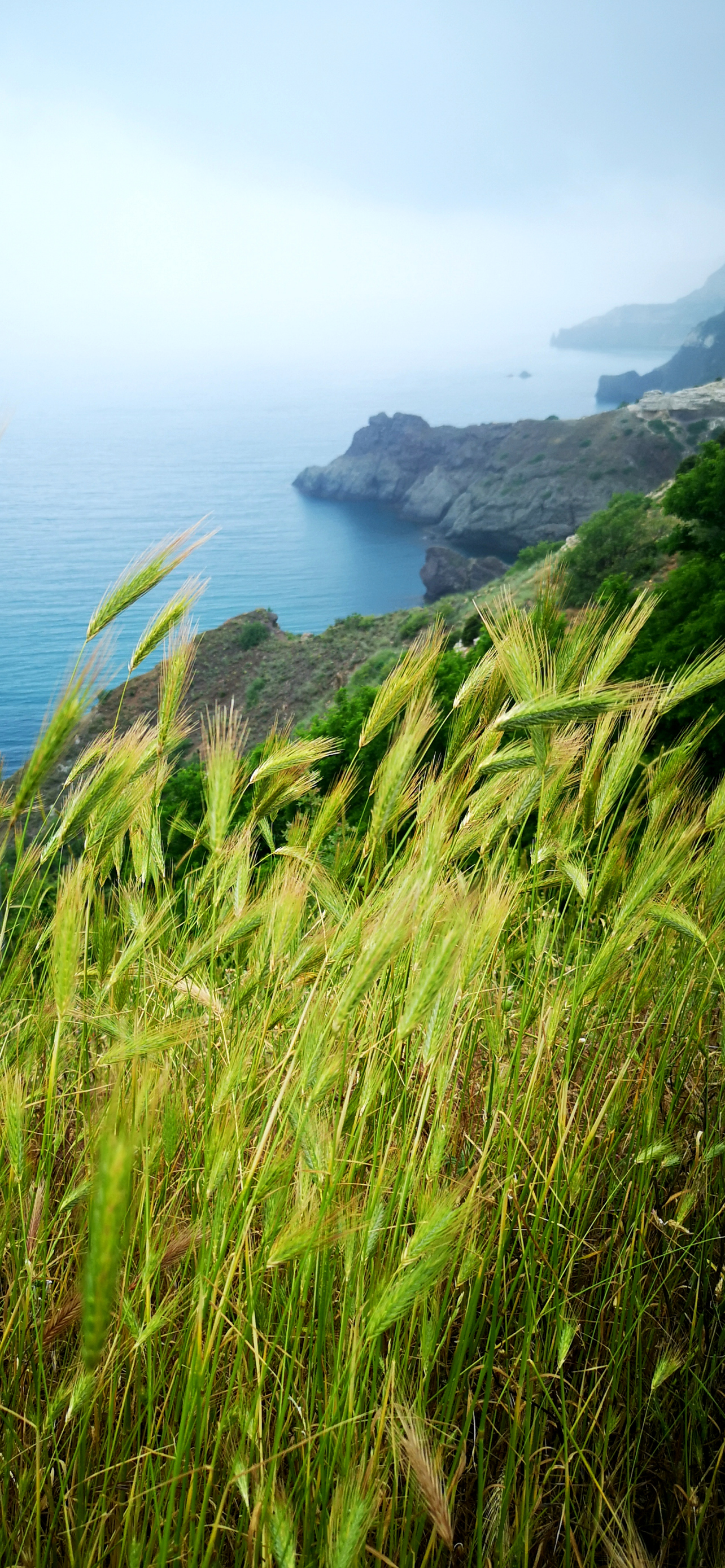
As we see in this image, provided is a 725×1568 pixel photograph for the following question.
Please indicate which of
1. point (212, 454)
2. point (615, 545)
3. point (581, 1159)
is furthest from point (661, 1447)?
point (212, 454)

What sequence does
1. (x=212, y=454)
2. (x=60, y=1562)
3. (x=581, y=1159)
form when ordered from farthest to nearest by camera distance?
(x=212, y=454)
(x=581, y=1159)
(x=60, y=1562)

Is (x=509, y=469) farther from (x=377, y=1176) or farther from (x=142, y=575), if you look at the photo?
(x=377, y=1176)

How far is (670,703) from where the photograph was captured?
127cm

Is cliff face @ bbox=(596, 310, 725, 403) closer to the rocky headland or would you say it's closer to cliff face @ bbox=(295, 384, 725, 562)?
the rocky headland

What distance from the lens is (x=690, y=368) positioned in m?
51.0

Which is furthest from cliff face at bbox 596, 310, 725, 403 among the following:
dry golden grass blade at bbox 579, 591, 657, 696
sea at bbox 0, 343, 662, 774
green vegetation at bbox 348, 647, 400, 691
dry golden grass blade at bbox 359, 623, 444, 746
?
dry golden grass blade at bbox 359, 623, 444, 746

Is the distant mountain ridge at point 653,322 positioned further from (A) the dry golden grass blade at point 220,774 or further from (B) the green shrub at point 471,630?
(A) the dry golden grass blade at point 220,774

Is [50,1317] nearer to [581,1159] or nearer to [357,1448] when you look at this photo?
[357,1448]

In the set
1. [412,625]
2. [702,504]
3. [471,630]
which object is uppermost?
[702,504]

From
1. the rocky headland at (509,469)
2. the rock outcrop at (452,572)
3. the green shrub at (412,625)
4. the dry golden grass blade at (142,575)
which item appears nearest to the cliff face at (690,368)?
the rocky headland at (509,469)

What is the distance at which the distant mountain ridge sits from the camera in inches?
2237

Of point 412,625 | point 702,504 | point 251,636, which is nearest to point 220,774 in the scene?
point 702,504

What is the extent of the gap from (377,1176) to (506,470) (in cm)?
4591

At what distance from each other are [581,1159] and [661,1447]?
0.36 meters
